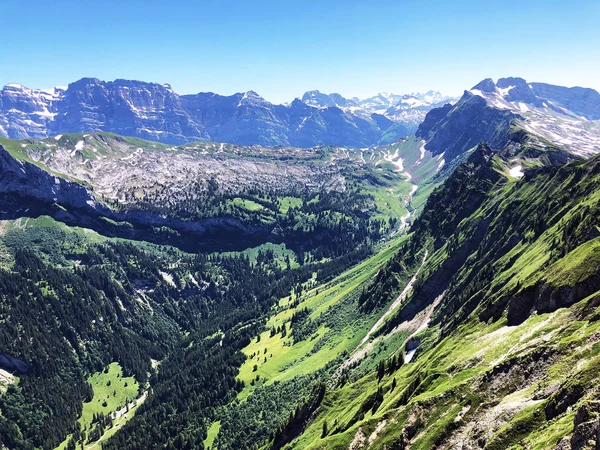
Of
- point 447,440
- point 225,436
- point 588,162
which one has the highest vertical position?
point 588,162

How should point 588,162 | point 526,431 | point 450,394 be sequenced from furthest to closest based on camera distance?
point 588,162
point 450,394
point 526,431

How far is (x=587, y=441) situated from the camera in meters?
36.0

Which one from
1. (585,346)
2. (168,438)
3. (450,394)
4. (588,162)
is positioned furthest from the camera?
(168,438)

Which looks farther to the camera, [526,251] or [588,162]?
[588,162]

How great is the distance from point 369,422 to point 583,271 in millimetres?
50384

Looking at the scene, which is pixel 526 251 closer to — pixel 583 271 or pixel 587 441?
pixel 583 271

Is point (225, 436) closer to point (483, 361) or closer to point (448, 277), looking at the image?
point (448, 277)

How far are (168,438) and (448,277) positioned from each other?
146894mm

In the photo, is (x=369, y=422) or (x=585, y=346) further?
(x=369, y=422)

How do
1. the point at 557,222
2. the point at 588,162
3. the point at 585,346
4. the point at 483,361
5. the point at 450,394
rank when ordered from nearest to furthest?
the point at 585,346 < the point at 450,394 < the point at 483,361 < the point at 557,222 < the point at 588,162

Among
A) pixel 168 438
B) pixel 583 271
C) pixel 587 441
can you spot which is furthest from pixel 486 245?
pixel 168 438

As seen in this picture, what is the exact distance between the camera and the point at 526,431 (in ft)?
158

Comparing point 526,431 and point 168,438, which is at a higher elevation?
point 526,431

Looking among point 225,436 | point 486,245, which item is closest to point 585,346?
point 486,245
